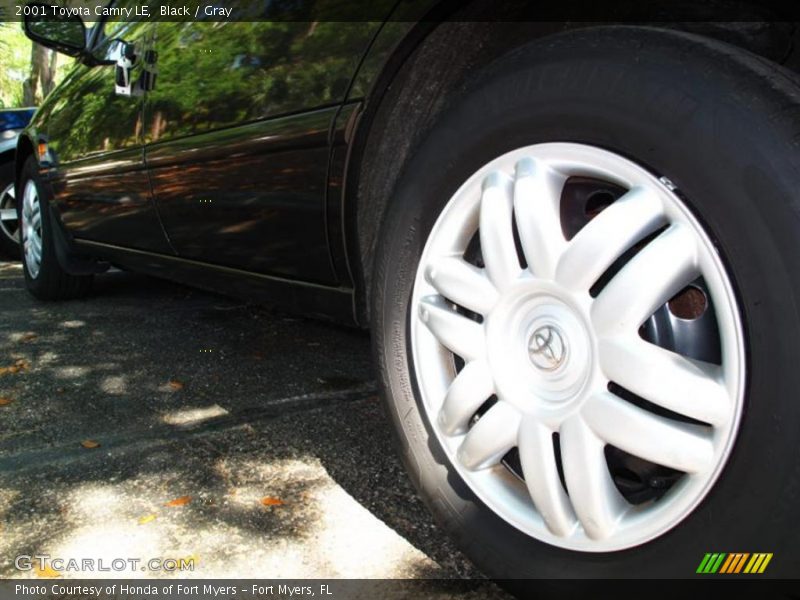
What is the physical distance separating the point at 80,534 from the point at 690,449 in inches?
54.6

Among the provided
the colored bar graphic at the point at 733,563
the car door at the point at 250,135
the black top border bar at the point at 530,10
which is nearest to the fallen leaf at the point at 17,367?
the car door at the point at 250,135

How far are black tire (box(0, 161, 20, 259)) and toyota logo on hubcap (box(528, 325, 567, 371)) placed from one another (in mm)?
5587

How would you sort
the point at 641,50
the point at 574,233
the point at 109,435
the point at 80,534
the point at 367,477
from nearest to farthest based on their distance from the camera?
1. the point at 641,50
2. the point at 574,233
3. the point at 80,534
4. the point at 367,477
5. the point at 109,435

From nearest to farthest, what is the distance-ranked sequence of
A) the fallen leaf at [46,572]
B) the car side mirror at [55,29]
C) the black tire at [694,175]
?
the black tire at [694,175] < the fallen leaf at [46,572] < the car side mirror at [55,29]

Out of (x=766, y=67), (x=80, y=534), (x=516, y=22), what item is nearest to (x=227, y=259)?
(x=80, y=534)

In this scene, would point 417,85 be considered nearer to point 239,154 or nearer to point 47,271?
point 239,154

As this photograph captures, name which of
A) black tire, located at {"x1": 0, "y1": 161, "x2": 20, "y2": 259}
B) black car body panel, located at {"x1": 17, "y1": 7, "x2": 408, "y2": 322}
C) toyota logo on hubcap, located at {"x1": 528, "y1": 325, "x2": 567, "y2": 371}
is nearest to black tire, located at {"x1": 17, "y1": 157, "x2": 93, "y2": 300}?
black car body panel, located at {"x1": 17, "y1": 7, "x2": 408, "y2": 322}

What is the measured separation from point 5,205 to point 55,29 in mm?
2807

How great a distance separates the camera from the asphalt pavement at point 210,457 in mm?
1803

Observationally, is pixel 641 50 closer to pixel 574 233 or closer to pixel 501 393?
pixel 574 233

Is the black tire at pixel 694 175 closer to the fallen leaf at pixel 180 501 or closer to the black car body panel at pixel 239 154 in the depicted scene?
the black car body panel at pixel 239 154

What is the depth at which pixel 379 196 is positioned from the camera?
2.04 metres

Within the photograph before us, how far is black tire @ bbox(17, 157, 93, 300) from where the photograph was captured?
13.8 ft

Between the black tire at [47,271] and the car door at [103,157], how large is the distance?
260 mm
